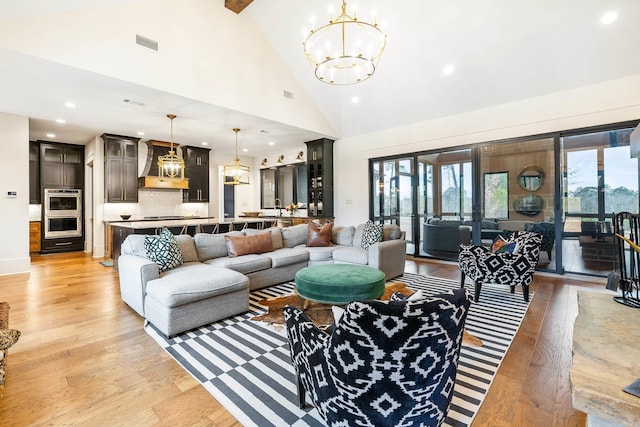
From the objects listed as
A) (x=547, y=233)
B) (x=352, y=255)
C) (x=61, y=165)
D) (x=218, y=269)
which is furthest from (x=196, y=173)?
(x=547, y=233)

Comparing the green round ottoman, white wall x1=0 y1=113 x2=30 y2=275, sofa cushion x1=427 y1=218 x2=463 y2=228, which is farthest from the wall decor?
white wall x1=0 y1=113 x2=30 y2=275

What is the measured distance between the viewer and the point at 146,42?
157 inches

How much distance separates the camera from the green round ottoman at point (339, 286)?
262 cm

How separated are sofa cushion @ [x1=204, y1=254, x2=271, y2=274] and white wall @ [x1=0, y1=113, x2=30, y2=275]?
4.09 meters

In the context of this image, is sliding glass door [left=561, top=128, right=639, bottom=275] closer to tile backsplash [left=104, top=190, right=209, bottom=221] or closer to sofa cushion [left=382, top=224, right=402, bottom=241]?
sofa cushion [left=382, top=224, right=402, bottom=241]

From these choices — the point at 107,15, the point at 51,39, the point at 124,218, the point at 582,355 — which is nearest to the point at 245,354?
the point at 582,355

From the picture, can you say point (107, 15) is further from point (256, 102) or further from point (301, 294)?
point (301, 294)

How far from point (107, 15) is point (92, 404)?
14.1ft

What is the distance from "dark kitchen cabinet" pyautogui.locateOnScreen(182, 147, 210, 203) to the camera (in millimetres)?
8469

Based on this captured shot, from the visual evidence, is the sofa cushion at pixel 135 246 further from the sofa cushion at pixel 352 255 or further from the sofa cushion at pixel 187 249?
the sofa cushion at pixel 352 255

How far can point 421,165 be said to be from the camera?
636 centimetres

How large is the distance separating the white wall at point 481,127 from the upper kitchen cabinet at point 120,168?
16.7ft

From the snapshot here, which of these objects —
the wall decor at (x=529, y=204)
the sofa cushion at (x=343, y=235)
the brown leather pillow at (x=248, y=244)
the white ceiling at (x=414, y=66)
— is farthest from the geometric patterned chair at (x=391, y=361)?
the wall decor at (x=529, y=204)

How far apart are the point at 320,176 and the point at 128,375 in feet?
20.4
